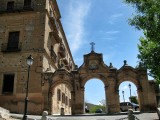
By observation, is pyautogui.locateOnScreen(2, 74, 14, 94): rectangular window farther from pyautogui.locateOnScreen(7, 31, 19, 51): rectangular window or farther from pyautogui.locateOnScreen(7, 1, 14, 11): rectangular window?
pyautogui.locateOnScreen(7, 1, 14, 11): rectangular window

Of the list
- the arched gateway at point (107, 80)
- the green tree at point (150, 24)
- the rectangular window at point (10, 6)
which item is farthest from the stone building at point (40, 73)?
the green tree at point (150, 24)

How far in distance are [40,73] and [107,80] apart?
7.32 m

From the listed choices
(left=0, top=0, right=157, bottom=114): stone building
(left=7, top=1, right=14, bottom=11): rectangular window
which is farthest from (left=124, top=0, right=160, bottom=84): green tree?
(left=7, top=1, right=14, bottom=11): rectangular window

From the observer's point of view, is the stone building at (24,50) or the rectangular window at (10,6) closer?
the stone building at (24,50)

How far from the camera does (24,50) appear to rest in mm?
25766

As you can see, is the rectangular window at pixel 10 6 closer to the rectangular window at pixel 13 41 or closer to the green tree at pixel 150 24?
the rectangular window at pixel 13 41

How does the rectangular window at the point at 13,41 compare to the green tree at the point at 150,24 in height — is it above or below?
above

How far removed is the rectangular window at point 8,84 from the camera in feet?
80.7

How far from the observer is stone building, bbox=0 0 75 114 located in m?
24.0

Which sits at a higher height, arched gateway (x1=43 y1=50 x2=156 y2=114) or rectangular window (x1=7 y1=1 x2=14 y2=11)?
rectangular window (x1=7 y1=1 x2=14 y2=11)

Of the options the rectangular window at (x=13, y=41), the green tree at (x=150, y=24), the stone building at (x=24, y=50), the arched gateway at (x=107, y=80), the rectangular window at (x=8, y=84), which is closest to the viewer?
the green tree at (x=150, y=24)

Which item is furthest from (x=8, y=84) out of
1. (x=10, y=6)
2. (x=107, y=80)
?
(x=107, y=80)

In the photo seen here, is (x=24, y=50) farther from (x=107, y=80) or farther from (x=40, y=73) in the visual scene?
(x=107, y=80)

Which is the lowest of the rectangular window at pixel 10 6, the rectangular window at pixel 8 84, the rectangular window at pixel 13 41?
the rectangular window at pixel 8 84
